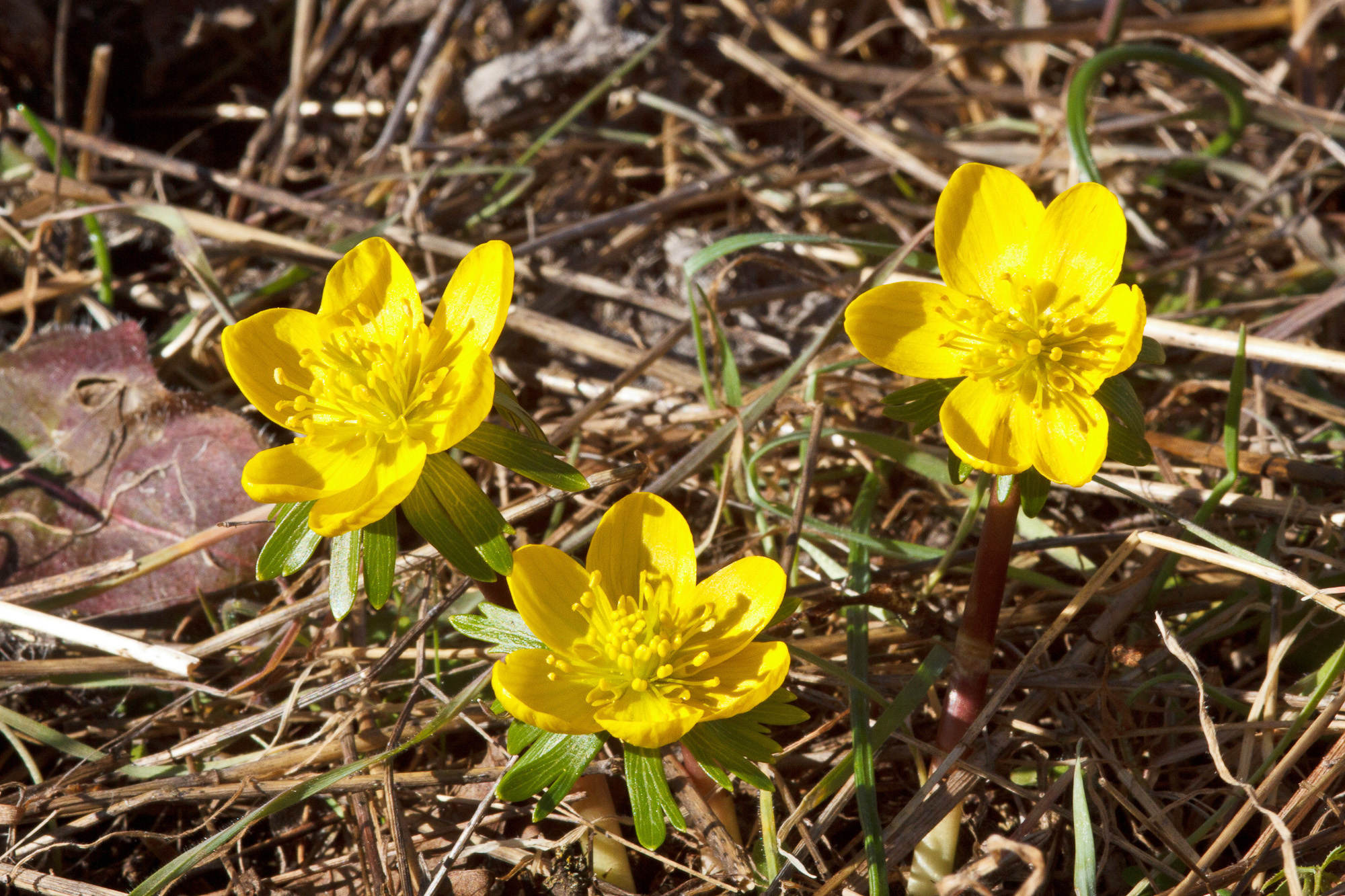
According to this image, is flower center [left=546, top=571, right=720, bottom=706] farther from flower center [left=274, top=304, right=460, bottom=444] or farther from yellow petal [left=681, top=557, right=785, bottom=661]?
flower center [left=274, top=304, right=460, bottom=444]

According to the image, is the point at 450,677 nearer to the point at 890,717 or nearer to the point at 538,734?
the point at 538,734

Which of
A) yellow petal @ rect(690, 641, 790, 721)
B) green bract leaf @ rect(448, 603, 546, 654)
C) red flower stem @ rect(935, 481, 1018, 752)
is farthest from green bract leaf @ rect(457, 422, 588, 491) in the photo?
red flower stem @ rect(935, 481, 1018, 752)

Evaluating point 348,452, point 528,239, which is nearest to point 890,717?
point 348,452

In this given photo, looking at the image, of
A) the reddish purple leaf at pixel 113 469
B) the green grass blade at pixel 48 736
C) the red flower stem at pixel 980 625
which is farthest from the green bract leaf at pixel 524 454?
the green grass blade at pixel 48 736

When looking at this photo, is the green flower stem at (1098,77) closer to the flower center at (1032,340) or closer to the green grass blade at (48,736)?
the flower center at (1032,340)

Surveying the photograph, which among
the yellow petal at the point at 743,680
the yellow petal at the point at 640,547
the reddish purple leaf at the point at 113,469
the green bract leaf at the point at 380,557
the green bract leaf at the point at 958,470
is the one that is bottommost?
the reddish purple leaf at the point at 113,469

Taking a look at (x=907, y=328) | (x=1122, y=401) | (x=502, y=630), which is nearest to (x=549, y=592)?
(x=502, y=630)

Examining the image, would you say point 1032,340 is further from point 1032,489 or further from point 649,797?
point 649,797
